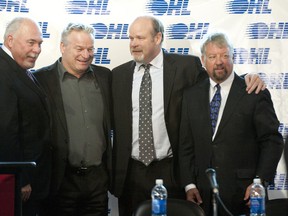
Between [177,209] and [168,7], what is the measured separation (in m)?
2.15

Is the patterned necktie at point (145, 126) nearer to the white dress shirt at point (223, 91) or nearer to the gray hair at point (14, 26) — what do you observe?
the white dress shirt at point (223, 91)

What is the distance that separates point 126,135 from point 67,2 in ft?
4.63

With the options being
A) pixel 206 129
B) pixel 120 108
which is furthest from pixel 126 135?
pixel 206 129

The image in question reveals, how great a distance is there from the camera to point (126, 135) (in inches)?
195

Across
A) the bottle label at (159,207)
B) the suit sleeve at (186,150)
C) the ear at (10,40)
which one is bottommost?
the bottle label at (159,207)

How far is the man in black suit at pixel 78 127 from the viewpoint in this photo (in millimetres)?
4824

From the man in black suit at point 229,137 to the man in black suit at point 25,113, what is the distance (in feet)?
3.50

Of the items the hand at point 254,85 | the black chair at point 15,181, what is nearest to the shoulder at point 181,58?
A: the hand at point 254,85

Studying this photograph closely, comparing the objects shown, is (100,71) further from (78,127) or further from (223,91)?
(223,91)

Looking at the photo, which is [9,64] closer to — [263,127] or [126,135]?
[126,135]

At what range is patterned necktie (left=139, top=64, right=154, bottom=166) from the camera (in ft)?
16.1

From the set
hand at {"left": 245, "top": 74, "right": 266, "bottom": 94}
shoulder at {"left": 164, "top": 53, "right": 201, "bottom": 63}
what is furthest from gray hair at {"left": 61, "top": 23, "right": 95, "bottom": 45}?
hand at {"left": 245, "top": 74, "right": 266, "bottom": 94}

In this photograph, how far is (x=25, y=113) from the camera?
453 cm

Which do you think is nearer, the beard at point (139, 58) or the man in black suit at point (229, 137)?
the man in black suit at point (229, 137)
